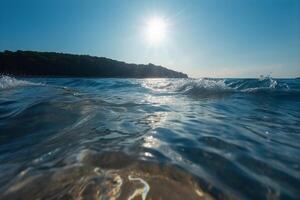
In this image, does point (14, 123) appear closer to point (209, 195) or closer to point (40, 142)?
point (40, 142)

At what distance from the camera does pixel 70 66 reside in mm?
71438

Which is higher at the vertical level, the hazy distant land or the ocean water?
the ocean water

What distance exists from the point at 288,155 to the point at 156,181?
A: 1853 millimetres

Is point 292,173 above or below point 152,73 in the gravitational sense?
above

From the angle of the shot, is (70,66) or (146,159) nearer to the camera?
(146,159)

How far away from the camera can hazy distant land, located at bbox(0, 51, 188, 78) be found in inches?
2539

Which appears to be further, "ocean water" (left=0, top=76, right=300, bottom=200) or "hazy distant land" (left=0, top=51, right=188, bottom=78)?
"hazy distant land" (left=0, top=51, right=188, bottom=78)

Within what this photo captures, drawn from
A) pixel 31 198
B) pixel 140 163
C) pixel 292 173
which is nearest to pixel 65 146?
pixel 140 163

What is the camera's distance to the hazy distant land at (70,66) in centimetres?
6450

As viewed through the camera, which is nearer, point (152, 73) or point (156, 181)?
point (156, 181)

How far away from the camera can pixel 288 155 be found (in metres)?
3.35

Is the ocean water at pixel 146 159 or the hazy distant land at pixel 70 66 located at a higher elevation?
the ocean water at pixel 146 159

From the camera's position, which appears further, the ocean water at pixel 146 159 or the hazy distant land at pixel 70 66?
the hazy distant land at pixel 70 66

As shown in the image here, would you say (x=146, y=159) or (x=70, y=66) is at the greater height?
(x=146, y=159)
